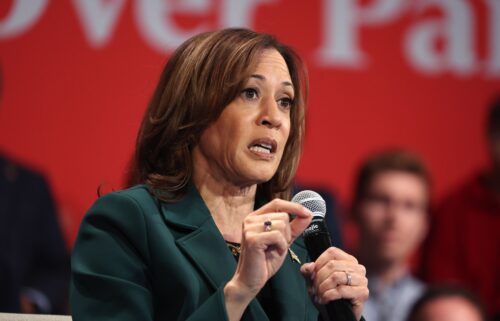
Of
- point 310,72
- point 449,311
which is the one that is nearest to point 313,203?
point 449,311

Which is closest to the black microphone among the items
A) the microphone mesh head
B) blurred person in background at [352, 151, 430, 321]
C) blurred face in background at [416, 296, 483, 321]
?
the microphone mesh head

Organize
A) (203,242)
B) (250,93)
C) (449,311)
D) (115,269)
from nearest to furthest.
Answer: (115,269) < (203,242) < (250,93) < (449,311)

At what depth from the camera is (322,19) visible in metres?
4.14

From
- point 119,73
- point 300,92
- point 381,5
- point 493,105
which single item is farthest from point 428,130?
point 300,92

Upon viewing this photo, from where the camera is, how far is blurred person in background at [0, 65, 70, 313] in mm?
3332

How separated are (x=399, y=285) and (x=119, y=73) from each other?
4.74ft

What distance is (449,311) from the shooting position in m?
3.31

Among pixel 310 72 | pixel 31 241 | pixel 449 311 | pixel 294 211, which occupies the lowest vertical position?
pixel 449 311

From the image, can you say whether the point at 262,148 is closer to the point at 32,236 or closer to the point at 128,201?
the point at 128,201

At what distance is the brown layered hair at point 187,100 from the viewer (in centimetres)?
195

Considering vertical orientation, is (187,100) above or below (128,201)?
above

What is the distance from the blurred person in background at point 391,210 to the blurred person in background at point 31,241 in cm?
127

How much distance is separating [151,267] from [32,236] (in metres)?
1.81

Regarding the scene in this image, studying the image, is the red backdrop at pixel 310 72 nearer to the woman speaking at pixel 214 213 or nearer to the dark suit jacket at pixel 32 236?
the dark suit jacket at pixel 32 236
